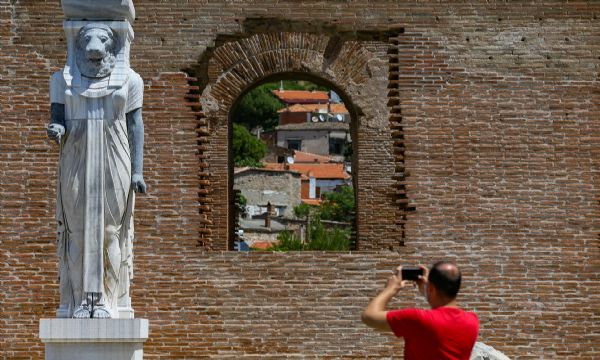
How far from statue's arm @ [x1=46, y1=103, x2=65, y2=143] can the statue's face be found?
31 cm

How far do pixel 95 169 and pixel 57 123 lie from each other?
429 mm

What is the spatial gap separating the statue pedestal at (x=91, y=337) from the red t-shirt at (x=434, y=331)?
134 inches

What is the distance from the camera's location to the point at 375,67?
15094 mm

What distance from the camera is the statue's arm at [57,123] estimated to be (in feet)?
29.7

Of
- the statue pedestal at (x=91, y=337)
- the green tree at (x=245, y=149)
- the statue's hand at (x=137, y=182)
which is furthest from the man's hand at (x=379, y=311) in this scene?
the green tree at (x=245, y=149)

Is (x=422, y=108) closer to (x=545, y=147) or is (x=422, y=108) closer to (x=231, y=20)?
(x=545, y=147)

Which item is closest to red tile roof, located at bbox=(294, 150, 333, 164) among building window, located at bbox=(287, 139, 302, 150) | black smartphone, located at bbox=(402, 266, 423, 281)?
building window, located at bbox=(287, 139, 302, 150)

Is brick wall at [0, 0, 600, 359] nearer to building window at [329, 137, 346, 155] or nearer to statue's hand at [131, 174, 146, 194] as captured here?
statue's hand at [131, 174, 146, 194]

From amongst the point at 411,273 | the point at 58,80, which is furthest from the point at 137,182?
the point at 411,273

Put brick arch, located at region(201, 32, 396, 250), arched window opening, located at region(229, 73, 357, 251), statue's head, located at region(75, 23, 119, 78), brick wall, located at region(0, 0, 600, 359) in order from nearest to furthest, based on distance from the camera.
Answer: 1. statue's head, located at region(75, 23, 119, 78)
2. brick wall, located at region(0, 0, 600, 359)
3. brick arch, located at region(201, 32, 396, 250)
4. arched window opening, located at region(229, 73, 357, 251)

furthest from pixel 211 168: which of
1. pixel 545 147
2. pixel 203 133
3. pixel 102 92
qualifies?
pixel 102 92

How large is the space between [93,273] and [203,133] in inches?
221

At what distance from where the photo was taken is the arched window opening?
50594mm

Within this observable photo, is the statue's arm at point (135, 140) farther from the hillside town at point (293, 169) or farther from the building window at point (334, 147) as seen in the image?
the building window at point (334, 147)
